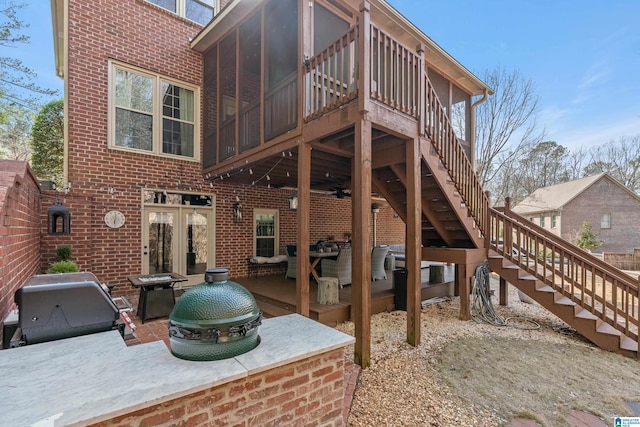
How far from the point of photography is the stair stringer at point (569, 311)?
13.7 feet

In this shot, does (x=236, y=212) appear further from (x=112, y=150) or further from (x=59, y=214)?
(x=59, y=214)

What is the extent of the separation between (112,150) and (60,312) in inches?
207

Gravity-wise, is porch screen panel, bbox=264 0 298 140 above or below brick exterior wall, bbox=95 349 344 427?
above

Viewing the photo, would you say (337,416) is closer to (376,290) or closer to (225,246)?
(376,290)

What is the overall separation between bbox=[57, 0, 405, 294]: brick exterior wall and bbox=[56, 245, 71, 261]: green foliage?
0.24m

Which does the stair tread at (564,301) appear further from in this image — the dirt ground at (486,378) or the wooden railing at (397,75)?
the wooden railing at (397,75)

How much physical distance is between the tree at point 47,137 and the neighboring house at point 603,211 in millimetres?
27636

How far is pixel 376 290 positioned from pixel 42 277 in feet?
16.9

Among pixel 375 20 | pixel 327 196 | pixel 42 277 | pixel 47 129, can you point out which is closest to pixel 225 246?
pixel 327 196

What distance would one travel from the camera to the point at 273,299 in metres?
5.43

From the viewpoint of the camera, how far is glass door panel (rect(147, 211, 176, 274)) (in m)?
6.40

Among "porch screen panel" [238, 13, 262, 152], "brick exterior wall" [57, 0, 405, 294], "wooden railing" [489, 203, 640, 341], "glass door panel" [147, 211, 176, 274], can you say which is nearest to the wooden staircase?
"wooden railing" [489, 203, 640, 341]

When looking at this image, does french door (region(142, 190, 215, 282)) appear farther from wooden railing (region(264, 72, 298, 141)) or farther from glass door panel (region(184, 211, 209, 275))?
wooden railing (region(264, 72, 298, 141))

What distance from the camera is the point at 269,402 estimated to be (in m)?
1.56
